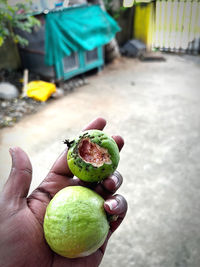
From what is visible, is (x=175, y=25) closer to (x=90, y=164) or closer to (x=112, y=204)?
(x=90, y=164)

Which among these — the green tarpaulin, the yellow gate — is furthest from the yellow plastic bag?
the yellow gate

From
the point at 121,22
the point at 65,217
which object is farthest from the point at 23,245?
the point at 121,22

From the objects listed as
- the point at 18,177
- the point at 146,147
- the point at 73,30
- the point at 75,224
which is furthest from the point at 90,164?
the point at 73,30

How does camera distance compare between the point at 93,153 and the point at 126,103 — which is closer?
the point at 93,153

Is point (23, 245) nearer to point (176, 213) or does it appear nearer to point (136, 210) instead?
point (136, 210)

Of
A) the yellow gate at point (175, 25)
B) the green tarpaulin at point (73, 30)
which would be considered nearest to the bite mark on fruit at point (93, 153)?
the green tarpaulin at point (73, 30)

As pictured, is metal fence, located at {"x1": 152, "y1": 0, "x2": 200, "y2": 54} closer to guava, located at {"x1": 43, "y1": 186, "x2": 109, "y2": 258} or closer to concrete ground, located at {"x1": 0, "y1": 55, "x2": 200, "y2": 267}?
concrete ground, located at {"x1": 0, "y1": 55, "x2": 200, "y2": 267}
